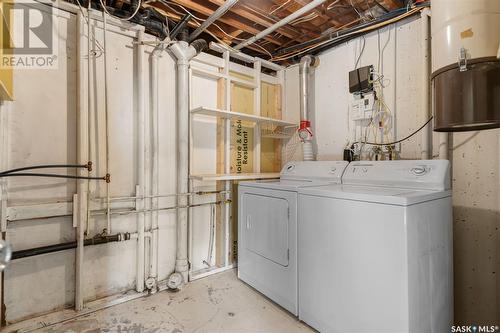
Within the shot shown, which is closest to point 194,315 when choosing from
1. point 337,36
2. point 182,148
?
point 182,148

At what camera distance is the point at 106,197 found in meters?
1.99

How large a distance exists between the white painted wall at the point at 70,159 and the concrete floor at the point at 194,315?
231mm

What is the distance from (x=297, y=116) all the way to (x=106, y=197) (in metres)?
2.13

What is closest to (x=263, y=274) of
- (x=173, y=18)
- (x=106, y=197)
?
(x=106, y=197)

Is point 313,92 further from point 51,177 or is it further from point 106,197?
point 51,177

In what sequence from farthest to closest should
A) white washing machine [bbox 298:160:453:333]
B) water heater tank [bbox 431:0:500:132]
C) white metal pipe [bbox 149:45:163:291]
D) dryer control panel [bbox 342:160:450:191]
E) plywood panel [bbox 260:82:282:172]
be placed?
plywood panel [bbox 260:82:282:172], white metal pipe [bbox 149:45:163:291], dryer control panel [bbox 342:160:450:191], white washing machine [bbox 298:160:453:333], water heater tank [bbox 431:0:500:132]

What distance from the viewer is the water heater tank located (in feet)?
3.71

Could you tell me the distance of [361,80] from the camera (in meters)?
2.24

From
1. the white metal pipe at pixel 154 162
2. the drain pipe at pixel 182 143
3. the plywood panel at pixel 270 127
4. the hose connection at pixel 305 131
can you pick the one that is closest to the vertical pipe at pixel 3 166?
the white metal pipe at pixel 154 162

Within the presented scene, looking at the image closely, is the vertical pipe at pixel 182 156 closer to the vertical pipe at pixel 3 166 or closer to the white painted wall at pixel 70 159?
the white painted wall at pixel 70 159

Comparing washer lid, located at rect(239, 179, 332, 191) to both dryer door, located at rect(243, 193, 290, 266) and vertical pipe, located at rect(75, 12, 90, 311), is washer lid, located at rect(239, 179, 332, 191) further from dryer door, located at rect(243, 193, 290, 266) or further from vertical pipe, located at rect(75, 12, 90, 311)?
vertical pipe, located at rect(75, 12, 90, 311)

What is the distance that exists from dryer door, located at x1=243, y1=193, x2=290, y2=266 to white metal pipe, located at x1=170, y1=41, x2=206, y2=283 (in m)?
0.58

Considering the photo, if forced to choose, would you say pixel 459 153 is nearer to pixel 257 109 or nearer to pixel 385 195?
pixel 385 195

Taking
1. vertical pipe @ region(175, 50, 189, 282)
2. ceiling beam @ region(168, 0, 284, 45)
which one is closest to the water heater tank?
ceiling beam @ region(168, 0, 284, 45)
